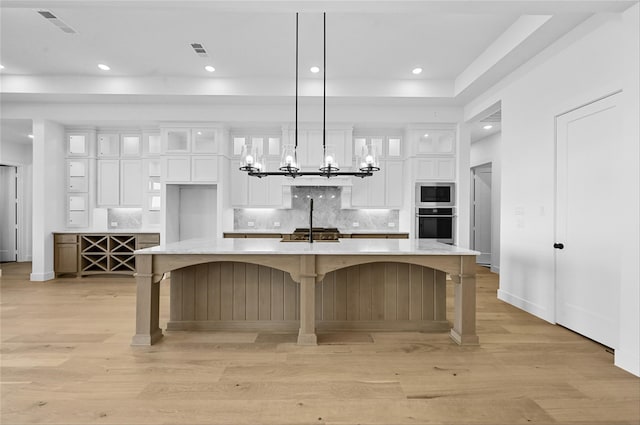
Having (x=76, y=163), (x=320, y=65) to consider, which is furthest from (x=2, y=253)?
Answer: (x=320, y=65)

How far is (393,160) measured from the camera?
6.62m

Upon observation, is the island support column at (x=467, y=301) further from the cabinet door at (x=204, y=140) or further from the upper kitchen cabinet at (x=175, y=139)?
the upper kitchen cabinet at (x=175, y=139)

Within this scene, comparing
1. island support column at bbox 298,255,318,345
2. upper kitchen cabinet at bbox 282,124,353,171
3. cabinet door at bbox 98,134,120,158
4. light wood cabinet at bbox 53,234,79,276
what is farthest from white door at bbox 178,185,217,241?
island support column at bbox 298,255,318,345

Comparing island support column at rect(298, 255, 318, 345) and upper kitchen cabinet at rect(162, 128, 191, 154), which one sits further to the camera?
upper kitchen cabinet at rect(162, 128, 191, 154)

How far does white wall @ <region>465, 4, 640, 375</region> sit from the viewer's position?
2662 mm

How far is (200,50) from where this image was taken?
458cm

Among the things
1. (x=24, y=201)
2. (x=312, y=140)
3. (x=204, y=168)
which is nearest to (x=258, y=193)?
(x=204, y=168)

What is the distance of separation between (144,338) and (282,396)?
156 cm

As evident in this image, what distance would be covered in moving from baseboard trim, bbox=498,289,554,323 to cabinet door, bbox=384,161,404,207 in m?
2.43

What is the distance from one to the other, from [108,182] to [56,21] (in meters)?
3.32

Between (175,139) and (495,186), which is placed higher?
(175,139)

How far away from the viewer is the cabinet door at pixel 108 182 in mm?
6609

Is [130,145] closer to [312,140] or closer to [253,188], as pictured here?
[253,188]

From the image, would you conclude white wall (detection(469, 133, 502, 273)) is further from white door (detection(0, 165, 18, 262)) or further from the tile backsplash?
white door (detection(0, 165, 18, 262))
